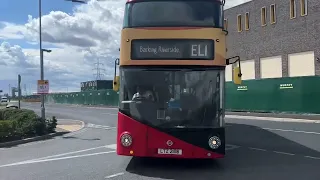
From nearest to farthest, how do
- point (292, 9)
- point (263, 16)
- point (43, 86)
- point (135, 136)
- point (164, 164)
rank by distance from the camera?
point (135, 136) → point (164, 164) → point (43, 86) → point (292, 9) → point (263, 16)

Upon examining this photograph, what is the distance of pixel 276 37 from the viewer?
44.4 meters

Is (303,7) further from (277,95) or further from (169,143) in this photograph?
(169,143)

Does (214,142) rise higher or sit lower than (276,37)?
lower

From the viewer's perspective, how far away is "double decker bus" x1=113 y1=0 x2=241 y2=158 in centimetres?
922

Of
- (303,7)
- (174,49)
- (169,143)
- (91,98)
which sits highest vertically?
(303,7)

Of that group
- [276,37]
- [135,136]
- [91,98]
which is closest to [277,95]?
[276,37]

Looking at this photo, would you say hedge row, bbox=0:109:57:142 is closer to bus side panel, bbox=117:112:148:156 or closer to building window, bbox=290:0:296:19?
bus side panel, bbox=117:112:148:156

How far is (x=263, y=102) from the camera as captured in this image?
31578 mm

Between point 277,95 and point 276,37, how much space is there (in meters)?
15.9

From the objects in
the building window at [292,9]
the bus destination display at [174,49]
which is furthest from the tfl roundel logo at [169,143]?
the building window at [292,9]

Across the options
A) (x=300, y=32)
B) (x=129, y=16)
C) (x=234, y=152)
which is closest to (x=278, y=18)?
(x=300, y=32)

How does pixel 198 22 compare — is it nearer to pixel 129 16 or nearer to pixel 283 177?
pixel 129 16

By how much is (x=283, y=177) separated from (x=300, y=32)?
1378 inches

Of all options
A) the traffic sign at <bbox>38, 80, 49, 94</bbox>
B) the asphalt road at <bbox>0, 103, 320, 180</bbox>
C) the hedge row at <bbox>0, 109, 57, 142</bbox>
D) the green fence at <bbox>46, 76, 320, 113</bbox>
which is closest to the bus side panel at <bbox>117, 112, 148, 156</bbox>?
the asphalt road at <bbox>0, 103, 320, 180</bbox>
